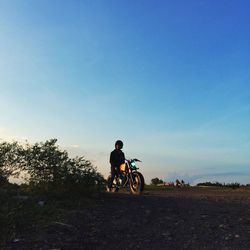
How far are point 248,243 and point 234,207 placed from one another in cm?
364

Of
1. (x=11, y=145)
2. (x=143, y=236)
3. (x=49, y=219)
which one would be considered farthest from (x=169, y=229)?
(x=11, y=145)

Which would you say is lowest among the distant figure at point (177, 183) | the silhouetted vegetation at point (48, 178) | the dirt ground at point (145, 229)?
the dirt ground at point (145, 229)

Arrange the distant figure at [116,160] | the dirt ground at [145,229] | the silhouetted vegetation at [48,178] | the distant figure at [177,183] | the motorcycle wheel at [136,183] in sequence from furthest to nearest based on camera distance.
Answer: the distant figure at [177,183], the distant figure at [116,160], the motorcycle wheel at [136,183], the silhouetted vegetation at [48,178], the dirt ground at [145,229]

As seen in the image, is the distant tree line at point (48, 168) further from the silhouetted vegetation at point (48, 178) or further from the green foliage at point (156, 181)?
the green foliage at point (156, 181)

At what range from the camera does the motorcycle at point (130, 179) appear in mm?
15484

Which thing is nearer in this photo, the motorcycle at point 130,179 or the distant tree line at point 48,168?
the distant tree line at point 48,168

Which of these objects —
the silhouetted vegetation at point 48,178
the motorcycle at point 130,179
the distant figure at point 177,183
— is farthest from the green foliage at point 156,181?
the silhouetted vegetation at point 48,178

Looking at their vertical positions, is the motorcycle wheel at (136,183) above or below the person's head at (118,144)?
below

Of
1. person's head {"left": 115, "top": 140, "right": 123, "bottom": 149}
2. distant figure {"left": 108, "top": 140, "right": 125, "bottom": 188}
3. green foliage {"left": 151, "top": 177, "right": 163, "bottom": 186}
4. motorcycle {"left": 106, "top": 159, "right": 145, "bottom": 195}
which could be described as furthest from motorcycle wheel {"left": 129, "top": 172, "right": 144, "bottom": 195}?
green foliage {"left": 151, "top": 177, "right": 163, "bottom": 186}

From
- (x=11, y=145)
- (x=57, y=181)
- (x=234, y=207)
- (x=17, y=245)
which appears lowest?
(x=17, y=245)

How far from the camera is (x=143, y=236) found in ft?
26.1

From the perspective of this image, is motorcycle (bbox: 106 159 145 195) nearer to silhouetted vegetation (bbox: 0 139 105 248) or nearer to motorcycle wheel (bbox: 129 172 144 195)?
motorcycle wheel (bbox: 129 172 144 195)

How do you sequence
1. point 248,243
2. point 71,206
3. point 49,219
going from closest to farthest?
1. point 248,243
2. point 49,219
3. point 71,206

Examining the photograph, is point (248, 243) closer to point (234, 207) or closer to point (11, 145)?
point (234, 207)
